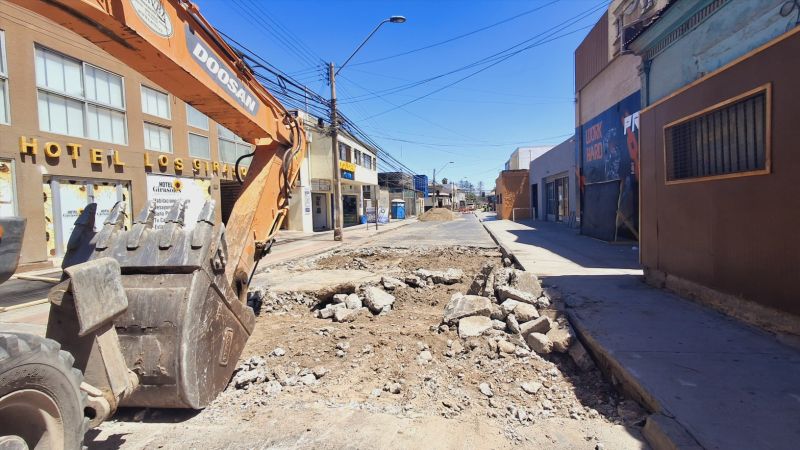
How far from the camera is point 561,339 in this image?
444 centimetres

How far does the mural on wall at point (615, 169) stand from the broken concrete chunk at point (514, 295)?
27.4 feet

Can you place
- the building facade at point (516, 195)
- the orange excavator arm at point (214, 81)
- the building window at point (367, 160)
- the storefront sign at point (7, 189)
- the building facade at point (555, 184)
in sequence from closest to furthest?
the orange excavator arm at point (214, 81)
the storefront sign at point (7, 189)
the building facade at point (555, 184)
the building facade at point (516, 195)
the building window at point (367, 160)

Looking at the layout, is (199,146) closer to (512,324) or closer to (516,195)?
(512,324)

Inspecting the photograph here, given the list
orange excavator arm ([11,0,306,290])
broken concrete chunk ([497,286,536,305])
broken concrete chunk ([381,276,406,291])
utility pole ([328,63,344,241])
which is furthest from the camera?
utility pole ([328,63,344,241])

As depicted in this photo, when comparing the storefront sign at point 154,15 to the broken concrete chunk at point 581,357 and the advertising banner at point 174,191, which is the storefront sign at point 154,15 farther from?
the advertising banner at point 174,191

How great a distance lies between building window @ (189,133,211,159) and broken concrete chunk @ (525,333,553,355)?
17488mm

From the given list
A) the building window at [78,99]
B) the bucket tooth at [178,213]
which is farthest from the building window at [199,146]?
the bucket tooth at [178,213]

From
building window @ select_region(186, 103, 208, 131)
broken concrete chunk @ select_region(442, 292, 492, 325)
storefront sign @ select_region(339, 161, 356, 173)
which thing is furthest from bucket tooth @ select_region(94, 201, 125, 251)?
storefront sign @ select_region(339, 161, 356, 173)

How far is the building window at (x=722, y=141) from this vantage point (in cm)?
467

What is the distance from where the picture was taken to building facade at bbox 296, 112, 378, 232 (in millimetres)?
26641

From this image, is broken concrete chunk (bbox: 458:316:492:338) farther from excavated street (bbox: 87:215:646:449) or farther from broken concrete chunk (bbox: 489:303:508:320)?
broken concrete chunk (bbox: 489:303:508:320)

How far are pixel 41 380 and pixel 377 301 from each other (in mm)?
4670

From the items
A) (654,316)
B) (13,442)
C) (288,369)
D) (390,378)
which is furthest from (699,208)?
(13,442)

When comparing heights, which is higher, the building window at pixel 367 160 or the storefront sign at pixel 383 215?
the building window at pixel 367 160
